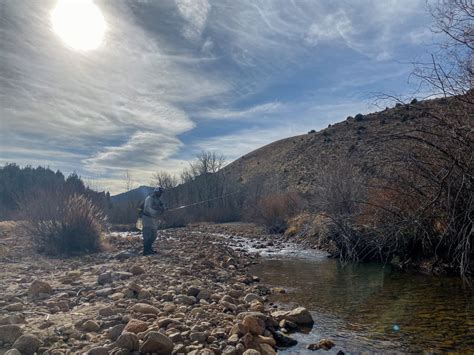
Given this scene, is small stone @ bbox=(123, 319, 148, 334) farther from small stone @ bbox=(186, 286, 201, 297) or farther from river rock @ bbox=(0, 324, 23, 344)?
small stone @ bbox=(186, 286, 201, 297)

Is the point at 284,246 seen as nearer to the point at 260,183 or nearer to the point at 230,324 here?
the point at 230,324

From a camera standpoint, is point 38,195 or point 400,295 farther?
point 38,195

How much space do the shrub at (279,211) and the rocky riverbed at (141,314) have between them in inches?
560

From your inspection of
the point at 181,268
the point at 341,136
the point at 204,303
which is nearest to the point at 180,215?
the point at 181,268

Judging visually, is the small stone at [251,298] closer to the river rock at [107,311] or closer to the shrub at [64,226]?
the river rock at [107,311]

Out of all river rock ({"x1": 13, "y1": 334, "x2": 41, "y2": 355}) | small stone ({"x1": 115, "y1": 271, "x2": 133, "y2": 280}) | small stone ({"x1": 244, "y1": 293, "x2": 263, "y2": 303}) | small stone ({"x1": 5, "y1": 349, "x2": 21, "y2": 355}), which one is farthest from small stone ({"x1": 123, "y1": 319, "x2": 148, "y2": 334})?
small stone ({"x1": 115, "y1": 271, "x2": 133, "y2": 280})

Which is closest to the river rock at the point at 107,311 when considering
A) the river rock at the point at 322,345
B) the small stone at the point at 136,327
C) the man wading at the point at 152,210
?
the small stone at the point at 136,327

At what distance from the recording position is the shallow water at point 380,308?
15.0ft

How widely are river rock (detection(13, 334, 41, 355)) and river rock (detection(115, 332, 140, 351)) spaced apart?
809 millimetres

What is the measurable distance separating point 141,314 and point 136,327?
2.45ft

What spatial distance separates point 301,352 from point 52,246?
1079cm

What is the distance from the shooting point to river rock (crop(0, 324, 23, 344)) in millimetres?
3936

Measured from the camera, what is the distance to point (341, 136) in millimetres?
61156

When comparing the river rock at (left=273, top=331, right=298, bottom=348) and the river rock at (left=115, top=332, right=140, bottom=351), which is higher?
the river rock at (left=115, top=332, right=140, bottom=351)
